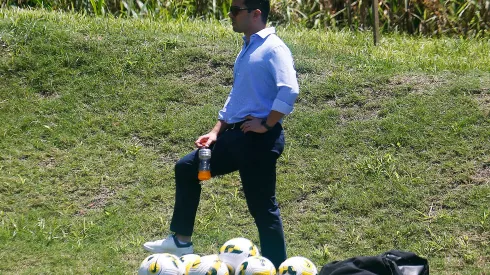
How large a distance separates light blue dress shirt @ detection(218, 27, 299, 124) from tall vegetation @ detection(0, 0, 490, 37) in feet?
18.9

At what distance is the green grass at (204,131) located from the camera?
6391 mm

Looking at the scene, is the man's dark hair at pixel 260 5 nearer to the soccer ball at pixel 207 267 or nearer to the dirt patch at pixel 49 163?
the soccer ball at pixel 207 267

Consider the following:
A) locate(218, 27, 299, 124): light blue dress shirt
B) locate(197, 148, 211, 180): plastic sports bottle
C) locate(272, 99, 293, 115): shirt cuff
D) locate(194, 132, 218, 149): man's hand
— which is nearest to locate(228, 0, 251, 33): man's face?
locate(218, 27, 299, 124): light blue dress shirt

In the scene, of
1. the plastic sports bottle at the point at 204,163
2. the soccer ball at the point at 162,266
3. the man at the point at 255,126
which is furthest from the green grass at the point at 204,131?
the plastic sports bottle at the point at 204,163

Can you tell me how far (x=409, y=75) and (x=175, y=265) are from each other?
14.2 ft

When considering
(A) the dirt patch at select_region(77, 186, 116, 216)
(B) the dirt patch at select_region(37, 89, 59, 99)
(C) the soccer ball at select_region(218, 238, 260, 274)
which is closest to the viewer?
(C) the soccer ball at select_region(218, 238, 260, 274)

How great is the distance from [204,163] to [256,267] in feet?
2.36

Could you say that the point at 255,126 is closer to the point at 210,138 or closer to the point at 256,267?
the point at 210,138

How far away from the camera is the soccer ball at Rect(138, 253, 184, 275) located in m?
4.95

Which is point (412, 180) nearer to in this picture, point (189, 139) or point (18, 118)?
point (189, 139)

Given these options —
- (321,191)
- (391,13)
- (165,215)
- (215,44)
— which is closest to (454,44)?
(391,13)

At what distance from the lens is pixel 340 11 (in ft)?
35.5

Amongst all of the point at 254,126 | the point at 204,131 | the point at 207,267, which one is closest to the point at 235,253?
the point at 207,267

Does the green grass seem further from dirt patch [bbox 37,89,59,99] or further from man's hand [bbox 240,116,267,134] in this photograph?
man's hand [bbox 240,116,267,134]
